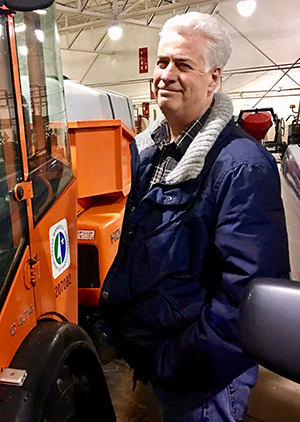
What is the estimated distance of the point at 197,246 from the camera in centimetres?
121

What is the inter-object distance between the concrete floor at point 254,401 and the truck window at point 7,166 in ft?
5.00

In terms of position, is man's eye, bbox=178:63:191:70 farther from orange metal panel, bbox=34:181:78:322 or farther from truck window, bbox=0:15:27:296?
orange metal panel, bbox=34:181:78:322

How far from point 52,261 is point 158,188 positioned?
0.63 m

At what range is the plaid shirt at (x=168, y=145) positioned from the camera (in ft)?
4.42

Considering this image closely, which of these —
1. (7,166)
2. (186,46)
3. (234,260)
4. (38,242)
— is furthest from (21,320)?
(186,46)

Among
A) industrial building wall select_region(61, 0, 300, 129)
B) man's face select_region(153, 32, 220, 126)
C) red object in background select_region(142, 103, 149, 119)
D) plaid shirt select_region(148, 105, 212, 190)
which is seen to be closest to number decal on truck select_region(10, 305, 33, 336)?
plaid shirt select_region(148, 105, 212, 190)

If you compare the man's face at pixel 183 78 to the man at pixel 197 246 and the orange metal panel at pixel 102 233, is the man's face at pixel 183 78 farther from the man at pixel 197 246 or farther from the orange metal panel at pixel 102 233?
the orange metal panel at pixel 102 233

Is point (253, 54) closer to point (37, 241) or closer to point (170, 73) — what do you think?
point (170, 73)

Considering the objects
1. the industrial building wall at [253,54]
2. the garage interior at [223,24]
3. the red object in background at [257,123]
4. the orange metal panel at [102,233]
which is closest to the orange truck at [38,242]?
the orange metal panel at [102,233]

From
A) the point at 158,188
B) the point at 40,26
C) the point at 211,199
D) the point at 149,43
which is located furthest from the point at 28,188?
the point at 149,43

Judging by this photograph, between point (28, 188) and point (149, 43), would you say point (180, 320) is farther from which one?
point (149, 43)

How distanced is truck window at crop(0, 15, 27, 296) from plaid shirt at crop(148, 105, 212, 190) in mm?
541

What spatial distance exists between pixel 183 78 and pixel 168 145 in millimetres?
296

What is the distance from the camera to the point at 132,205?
1.51m
